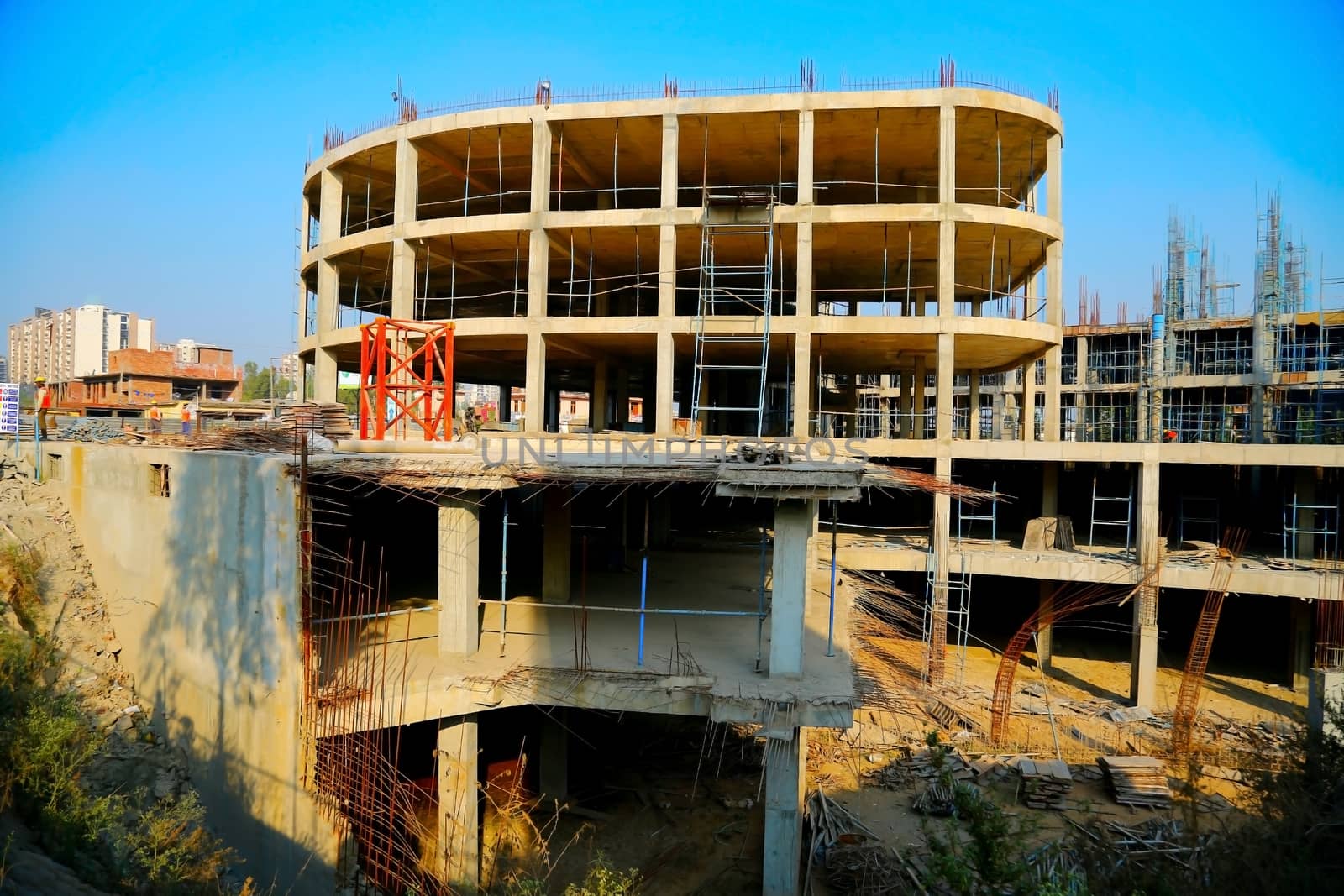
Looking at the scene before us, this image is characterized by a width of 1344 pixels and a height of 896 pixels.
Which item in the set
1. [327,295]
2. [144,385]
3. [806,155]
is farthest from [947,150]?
[144,385]

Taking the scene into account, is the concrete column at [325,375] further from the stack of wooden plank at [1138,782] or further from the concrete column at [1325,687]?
the concrete column at [1325,687]

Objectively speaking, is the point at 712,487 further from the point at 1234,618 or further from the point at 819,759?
the point at 1234,618

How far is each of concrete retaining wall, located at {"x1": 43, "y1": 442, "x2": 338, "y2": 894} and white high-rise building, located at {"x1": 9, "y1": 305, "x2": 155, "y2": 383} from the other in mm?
114605

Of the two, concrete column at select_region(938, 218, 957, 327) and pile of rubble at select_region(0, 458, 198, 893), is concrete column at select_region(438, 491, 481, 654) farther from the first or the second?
concrete column at select_region(938, 218, 957, 327)

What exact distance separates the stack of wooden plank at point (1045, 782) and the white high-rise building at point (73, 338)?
123725mm

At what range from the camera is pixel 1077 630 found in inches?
1007

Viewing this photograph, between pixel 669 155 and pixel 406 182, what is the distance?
8340mm

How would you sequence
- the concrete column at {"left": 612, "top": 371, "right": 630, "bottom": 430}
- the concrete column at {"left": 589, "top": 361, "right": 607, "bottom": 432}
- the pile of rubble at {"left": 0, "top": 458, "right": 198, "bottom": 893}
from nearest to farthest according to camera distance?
the pile of rubble at {"left": 0, "top": 458, "right": 198, "bottom": 893}, the concrete column at {"left": 589, "top": 361, "right": 607, "bottom": 432}, the concrete column at {"left": 612, "top": 371, "right": 630, "bottom": 430}

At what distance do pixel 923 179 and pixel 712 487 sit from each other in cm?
1892

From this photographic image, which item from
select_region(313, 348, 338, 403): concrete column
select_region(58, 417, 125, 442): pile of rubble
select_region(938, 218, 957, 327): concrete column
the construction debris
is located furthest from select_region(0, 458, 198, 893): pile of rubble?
select_region(938, 218, 957, 327): concrete column

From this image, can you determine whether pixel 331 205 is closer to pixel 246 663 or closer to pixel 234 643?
pixel 234 643

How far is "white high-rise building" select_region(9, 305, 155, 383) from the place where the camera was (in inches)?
4097

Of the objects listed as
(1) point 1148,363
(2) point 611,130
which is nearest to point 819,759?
(2) point 611,130

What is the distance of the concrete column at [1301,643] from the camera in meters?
20.7
